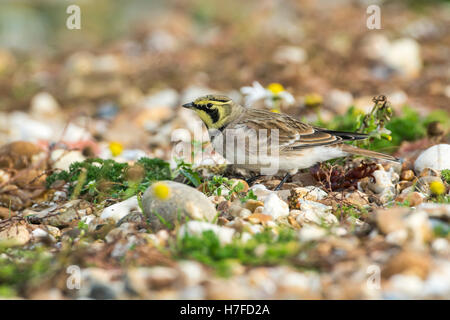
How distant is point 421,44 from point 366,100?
365 centimetres

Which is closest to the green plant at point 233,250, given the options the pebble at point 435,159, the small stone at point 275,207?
the small stone at point 275,207

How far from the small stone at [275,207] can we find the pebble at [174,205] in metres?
0.54

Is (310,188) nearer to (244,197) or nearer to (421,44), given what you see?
(244,197)

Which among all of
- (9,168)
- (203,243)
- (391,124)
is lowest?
(203,243)

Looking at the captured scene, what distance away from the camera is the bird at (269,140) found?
5.55 m

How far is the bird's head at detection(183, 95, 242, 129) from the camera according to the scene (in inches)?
229

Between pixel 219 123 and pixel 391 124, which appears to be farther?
pixel 391 124

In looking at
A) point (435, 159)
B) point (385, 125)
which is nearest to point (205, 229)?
point (435, 159)

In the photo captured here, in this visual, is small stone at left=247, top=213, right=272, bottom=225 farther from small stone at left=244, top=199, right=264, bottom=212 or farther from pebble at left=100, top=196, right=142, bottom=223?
pebble at left=100, top=196, right=142, bottom=223

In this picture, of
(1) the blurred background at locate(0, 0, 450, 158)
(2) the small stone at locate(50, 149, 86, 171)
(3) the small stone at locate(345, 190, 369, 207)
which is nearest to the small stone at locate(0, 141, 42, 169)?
(2) the small stone at locate(50, 149, 86, 171)

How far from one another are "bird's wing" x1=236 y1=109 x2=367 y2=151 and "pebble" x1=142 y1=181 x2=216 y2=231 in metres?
1.50

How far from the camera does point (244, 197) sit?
16.8 ft

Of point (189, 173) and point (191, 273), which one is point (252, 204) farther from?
point (191, 273)
